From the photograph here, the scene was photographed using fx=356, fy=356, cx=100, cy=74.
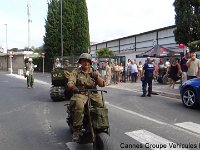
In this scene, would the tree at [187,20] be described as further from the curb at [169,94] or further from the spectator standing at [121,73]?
the curb at [169,94]

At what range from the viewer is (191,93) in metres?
11.1

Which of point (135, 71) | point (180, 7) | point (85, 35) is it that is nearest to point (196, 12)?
point (180, 7)

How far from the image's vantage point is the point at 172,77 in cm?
1803

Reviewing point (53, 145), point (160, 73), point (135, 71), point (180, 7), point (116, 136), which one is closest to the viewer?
point (53, 145)

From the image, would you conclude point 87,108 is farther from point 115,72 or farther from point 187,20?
point 187,20

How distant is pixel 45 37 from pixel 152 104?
40734 mm

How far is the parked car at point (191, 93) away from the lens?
10789 mm

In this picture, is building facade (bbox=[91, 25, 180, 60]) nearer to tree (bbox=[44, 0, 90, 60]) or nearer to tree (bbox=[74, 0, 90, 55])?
tree (bbox=[74, 0, 90, 55])

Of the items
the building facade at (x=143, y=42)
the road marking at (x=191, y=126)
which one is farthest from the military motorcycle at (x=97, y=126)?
the building facade at (x=143, y=42)

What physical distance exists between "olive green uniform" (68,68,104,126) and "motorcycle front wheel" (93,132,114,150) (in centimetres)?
45

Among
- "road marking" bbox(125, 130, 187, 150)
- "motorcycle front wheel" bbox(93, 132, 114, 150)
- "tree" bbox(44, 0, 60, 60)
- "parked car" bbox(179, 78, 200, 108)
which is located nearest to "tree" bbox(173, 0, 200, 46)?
"parked car" bbox(179, 78, 200, 108)

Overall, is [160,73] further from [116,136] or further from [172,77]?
[116,136]

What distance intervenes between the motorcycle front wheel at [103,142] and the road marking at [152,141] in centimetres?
116

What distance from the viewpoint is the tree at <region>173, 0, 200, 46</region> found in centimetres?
2570
